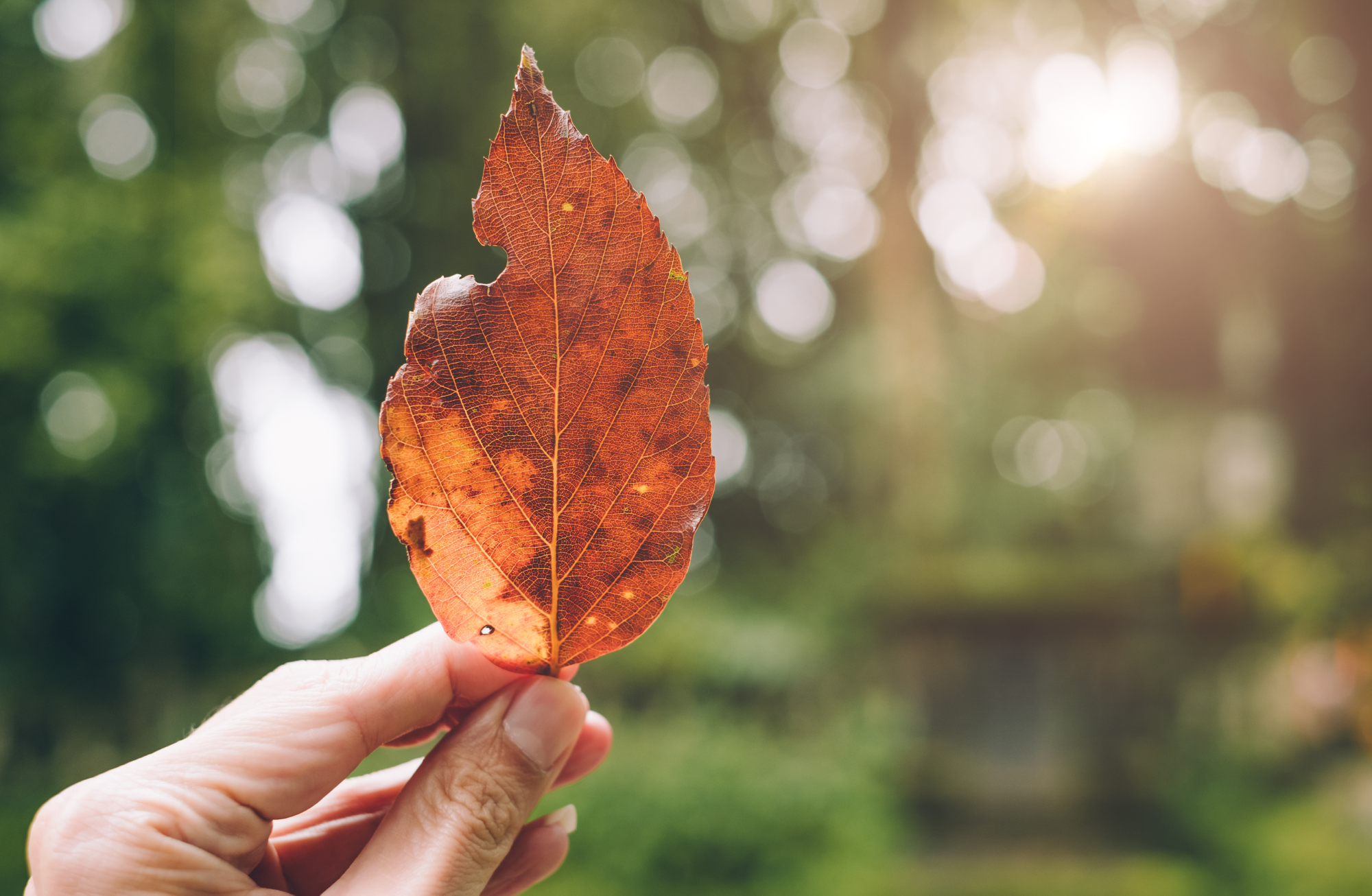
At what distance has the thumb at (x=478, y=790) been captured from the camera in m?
1.19

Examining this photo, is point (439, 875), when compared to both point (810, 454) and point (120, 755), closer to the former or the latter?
point (120, 755)

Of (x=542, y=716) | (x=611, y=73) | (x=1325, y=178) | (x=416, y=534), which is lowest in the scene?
(x=542, y=716)

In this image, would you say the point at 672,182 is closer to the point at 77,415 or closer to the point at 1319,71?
the point at 1319,71

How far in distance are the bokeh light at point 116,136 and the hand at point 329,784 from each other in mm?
12552

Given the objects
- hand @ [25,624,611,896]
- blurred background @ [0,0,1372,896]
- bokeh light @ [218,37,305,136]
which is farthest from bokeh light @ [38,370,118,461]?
hand @ [25,624,611,896]

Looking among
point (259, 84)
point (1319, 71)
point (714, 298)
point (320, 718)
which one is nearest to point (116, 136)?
point (259, 84)

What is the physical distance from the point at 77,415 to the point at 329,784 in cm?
1231

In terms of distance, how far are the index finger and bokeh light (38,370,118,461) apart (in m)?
11.9

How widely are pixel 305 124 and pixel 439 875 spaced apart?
46.2 feet

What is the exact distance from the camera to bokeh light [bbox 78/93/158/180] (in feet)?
36.3

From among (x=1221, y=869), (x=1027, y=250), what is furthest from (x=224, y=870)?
(x=1027, y=250)

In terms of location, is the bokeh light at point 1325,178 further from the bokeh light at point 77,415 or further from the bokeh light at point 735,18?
the bokeh light at point 77,415

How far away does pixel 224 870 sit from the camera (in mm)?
1148

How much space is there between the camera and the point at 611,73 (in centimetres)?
1426
